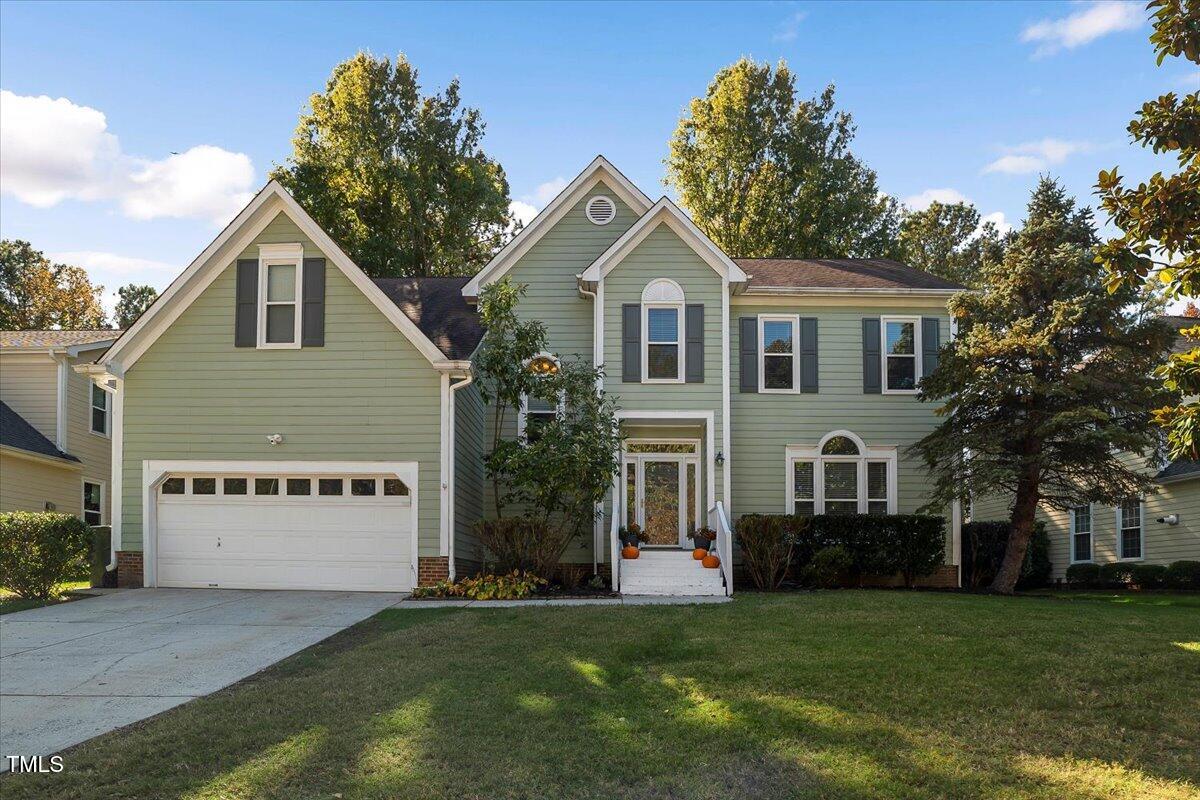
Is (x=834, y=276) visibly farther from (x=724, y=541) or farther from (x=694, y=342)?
(x=724, y=541)

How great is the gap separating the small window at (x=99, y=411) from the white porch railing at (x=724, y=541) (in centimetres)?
1566

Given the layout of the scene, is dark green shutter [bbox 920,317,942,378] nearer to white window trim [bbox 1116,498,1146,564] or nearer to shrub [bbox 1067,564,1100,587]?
white window trim [bbox 1116,498,1146,564]

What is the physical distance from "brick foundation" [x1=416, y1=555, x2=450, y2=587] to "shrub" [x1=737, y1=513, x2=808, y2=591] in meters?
5.20

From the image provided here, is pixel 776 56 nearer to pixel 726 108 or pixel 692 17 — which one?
pixel 726 108

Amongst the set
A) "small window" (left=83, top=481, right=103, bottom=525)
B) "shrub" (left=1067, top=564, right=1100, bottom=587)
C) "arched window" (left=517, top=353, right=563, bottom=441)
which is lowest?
"shrub" (left=1067, top=564, right=1100, bottom=587)

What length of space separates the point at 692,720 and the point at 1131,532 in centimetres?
1854

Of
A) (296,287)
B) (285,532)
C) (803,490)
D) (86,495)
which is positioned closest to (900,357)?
(803,490)

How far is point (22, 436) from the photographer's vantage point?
2136 centimetres

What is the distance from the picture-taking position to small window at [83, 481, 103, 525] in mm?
24062

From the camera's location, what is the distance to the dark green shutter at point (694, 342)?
1855 cm

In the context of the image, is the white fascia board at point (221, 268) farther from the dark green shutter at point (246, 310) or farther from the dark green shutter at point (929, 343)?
the dark green shutter at point (929, 343)

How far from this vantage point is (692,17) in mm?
18156

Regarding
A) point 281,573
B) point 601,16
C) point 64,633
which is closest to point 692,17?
point 601,16

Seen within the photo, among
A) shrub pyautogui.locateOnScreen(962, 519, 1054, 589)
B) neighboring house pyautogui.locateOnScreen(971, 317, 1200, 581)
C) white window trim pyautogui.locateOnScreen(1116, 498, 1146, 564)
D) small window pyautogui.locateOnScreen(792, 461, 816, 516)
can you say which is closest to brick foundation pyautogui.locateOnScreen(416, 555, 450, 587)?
small window pyautogui.locateOnScreen(792, 461, 816, 516)
